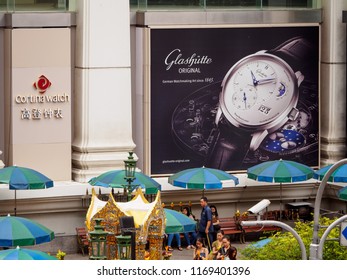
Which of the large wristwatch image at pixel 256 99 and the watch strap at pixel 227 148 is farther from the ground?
the large wristwatch image at pixel 256 99

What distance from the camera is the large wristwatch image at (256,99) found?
44219 mm

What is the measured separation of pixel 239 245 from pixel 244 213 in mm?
1088

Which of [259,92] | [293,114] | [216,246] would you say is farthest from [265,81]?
[216,246]

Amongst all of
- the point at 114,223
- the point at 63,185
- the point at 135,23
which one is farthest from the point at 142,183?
the point at 114,223

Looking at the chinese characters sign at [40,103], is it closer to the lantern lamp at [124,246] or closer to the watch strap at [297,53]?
the watch strap at [297,53]

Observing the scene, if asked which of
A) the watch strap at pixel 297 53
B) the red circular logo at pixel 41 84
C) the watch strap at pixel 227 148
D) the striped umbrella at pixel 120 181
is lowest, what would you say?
the striped umbrella at pixel 120 181

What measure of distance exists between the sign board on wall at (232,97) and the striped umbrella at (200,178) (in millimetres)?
2041

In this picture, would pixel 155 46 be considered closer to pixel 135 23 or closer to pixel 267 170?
pixel 135 23

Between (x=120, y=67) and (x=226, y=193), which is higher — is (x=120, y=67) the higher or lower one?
the higher one

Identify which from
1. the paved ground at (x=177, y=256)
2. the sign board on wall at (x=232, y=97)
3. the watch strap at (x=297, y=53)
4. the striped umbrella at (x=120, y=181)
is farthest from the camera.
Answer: the watch strap at (x=297, y=53)

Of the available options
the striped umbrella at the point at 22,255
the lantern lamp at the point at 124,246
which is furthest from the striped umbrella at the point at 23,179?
the lantern lamp at the point at 124,246

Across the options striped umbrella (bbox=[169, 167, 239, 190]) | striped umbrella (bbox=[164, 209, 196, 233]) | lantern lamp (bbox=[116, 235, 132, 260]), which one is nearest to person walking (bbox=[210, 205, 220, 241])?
striped umbrella (bbox=[169, 167, 239, 190])

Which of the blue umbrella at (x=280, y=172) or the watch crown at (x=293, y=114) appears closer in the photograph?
the blue umbrella at (x=280, y=172)

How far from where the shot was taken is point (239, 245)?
42375 millimetres
